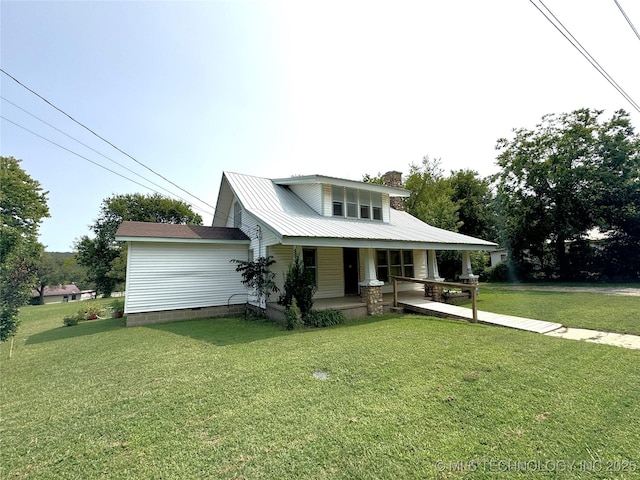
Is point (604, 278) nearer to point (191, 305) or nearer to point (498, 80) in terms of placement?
point (498, 80)

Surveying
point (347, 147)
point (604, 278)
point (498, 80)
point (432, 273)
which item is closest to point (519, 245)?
point (604, 278)

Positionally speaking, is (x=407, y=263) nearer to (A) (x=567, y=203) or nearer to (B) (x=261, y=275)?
(B) (x=261, y=275)

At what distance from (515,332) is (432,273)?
608 centimetres

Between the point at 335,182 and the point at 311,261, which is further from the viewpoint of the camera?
the point at 335,182

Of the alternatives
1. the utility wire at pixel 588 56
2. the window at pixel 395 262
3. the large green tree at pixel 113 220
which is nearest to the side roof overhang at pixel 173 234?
the window at pixel 395 262

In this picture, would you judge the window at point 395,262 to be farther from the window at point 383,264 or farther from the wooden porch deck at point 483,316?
the wooden porch deck at point 483,316

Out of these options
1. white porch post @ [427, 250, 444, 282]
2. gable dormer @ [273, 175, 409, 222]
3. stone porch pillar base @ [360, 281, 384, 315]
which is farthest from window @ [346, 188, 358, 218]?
stone porch pillar base @ [360, 281, 384, 315]

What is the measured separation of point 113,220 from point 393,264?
131 feet

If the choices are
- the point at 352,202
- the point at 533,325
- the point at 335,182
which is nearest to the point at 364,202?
the point at 352,202

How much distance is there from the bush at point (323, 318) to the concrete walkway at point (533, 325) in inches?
108

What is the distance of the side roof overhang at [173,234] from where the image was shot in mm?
9008

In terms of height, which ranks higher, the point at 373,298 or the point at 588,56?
the point at 588,56

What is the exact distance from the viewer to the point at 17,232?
1398 cm

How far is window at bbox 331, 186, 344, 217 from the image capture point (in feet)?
39.2
